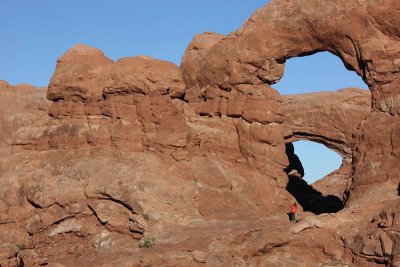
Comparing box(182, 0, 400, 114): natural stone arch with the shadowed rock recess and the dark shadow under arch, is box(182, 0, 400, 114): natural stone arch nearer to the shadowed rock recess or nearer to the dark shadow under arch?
the shadowed rock recess

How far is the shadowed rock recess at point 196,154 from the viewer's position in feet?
76.6

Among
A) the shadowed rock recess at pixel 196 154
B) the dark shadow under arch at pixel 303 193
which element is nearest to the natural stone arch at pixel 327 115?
the dark shadow under arch at pixel 303 193

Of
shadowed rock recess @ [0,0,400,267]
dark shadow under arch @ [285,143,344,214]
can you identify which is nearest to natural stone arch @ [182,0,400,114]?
shadowed rock recess @ [0,0,400,267]

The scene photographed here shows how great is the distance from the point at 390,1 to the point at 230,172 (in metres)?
10.3

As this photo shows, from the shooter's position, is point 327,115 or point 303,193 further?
point 303,193

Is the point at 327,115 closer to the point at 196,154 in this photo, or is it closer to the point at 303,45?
the point at 303,45

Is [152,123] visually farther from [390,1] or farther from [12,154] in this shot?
[390,1]

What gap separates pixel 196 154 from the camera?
99.1ft

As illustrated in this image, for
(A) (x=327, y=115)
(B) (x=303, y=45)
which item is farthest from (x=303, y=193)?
(B) (x=303, y=45)

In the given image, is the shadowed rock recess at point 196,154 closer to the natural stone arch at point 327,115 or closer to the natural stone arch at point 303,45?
the natural stone arch at point 303,45

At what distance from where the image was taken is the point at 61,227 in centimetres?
2817

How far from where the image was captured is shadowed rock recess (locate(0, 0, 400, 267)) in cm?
2336

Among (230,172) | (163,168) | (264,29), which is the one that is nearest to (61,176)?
(163,168)

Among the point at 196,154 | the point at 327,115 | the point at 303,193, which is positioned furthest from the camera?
the point at 303,193
